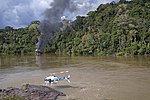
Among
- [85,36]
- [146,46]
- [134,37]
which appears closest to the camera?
[146,46]

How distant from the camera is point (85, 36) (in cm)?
9494

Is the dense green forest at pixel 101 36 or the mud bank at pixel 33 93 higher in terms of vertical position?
the dense green forest at pixel 101 36

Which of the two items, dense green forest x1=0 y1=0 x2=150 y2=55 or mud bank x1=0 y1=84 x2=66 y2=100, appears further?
dense green forest x1=0 y1=0 x2=150 y2=55

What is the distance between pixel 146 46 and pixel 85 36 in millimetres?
22153

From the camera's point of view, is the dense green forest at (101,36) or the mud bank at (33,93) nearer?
the mud bank at (33,93)

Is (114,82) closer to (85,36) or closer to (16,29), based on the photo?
(85,36)

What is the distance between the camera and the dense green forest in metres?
82.8

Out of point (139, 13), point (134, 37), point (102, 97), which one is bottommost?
point (102, 97)

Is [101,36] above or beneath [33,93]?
above

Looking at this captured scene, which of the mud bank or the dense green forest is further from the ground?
the dense green forest

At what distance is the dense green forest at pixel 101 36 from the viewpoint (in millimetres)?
82812

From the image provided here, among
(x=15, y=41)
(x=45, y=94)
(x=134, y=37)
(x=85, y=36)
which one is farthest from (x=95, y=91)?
(x=15, y=41)

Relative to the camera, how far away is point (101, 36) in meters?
89.1

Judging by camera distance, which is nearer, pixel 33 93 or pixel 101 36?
Answer: pixel 33 93
